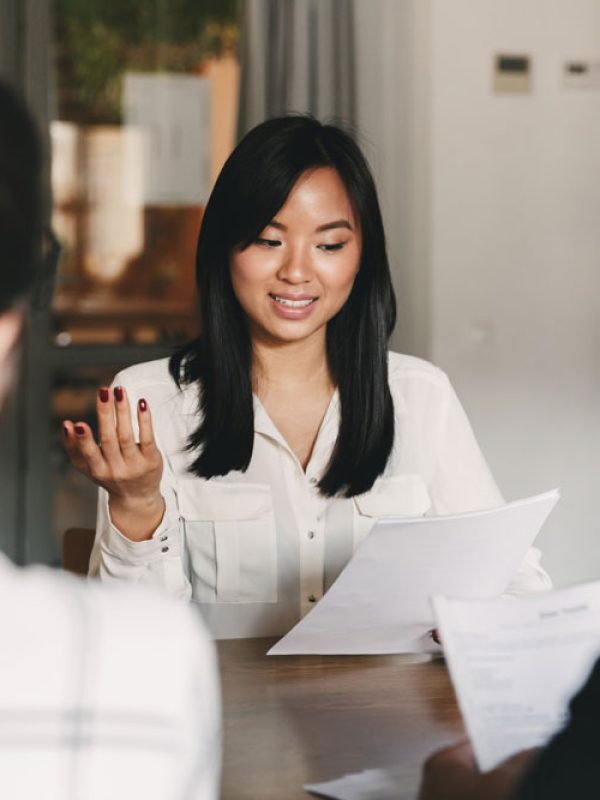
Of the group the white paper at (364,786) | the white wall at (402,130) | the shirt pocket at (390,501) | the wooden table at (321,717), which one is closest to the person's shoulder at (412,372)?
the shirt pocket at (390,501)

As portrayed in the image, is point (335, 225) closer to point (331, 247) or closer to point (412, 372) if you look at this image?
point (331, 247)

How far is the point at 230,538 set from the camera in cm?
191

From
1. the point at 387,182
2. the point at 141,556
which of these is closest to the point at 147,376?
the point at 141,556

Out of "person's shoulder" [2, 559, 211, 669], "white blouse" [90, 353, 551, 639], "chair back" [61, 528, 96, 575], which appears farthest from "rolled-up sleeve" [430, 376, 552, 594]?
"person's shoulder" [2, 559, 211, 669]

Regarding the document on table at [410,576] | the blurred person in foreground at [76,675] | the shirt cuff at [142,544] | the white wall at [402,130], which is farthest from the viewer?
the white wall at [402,130]

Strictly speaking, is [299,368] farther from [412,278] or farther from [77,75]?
[77,75]

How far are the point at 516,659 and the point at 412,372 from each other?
1.11 meters

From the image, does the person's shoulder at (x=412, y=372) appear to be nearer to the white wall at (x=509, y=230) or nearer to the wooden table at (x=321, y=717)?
the wooden table at (x=321, y=717)

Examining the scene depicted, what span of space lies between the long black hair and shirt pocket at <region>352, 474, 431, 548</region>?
0.03 metres

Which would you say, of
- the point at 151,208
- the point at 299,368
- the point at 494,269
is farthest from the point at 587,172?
the point at 299,368

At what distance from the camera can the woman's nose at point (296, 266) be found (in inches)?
74.4

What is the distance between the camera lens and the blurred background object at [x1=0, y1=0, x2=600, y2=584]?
144 inches

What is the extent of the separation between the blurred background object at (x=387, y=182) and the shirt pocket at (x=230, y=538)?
5.90 ft

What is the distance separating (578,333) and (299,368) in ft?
6.48
